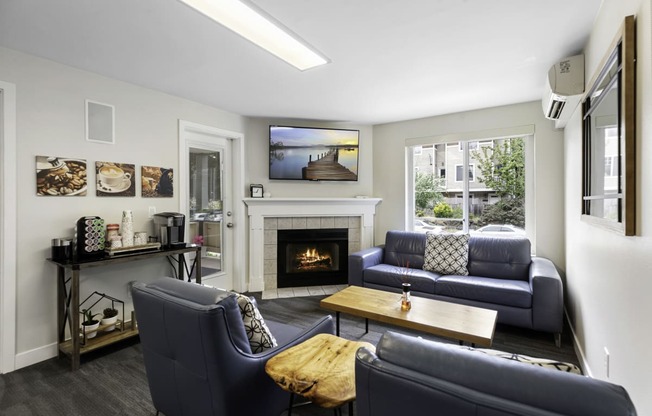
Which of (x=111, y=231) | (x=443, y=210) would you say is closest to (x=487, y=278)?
(x=443, y=210)

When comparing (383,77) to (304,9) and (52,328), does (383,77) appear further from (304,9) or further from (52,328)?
(52,328)

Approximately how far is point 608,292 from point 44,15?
12.3ft

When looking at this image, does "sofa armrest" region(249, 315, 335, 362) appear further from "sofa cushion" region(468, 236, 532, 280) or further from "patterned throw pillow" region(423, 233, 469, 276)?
"sofa cushion" region(468, 236, 532, 280)

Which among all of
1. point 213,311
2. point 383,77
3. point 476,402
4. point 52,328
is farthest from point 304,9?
point 52,328

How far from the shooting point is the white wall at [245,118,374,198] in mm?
4340

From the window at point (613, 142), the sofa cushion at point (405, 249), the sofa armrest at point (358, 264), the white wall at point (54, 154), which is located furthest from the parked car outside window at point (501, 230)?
the white wall at point (54, 154)

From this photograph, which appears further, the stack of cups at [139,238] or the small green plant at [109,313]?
the stack of cups at [139,238]

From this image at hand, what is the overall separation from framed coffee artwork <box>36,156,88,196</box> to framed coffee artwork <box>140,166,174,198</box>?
523 mm

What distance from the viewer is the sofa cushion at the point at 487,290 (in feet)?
9.35

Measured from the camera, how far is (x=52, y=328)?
8.32 ft

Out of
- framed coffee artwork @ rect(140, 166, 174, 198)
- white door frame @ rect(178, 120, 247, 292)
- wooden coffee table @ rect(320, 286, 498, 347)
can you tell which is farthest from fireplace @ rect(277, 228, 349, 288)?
wooden coffee table @ rect(320, 286, 498, 347)

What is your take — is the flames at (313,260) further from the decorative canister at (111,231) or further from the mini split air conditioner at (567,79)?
the mini split air conditioner at (567,79)

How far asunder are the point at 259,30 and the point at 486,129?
3.10 metres

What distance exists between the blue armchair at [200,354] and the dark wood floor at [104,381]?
538 millimetres
